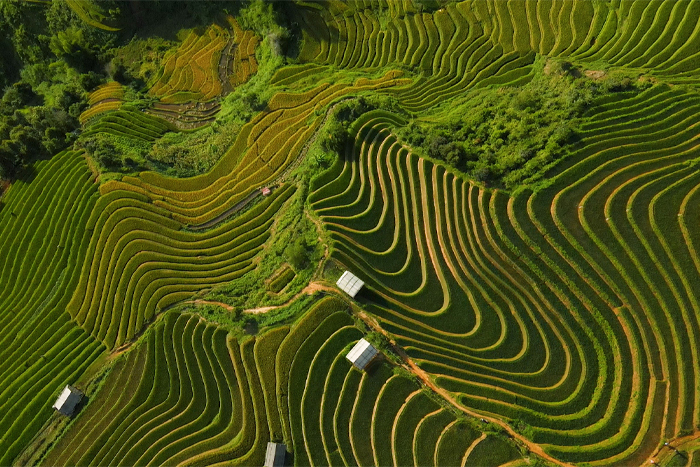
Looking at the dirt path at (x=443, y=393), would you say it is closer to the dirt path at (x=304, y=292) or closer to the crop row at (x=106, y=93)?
the dirt path at (x=304, y=292)

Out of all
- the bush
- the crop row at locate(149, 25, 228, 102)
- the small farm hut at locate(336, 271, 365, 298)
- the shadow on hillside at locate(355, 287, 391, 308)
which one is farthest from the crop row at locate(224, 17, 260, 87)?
the shadow on hillside at locate(355, 287, 391, 308)

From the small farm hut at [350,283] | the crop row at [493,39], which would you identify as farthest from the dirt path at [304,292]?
the crop row at [493,39]

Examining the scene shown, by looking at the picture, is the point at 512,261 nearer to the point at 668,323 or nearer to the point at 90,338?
the point at 668,323

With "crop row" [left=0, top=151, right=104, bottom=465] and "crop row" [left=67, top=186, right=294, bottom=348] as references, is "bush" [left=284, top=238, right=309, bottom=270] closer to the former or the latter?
"crop row" [left=67, top=186, right=294, bottom=348]

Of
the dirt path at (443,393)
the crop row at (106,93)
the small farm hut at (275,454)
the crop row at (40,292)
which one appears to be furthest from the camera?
the crop row at (106,93)

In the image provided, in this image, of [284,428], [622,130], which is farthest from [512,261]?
[284,428]

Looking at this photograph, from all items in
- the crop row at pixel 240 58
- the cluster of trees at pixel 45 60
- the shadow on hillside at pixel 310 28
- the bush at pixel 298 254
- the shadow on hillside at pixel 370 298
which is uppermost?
the cluster of trees at pixel 45 60
